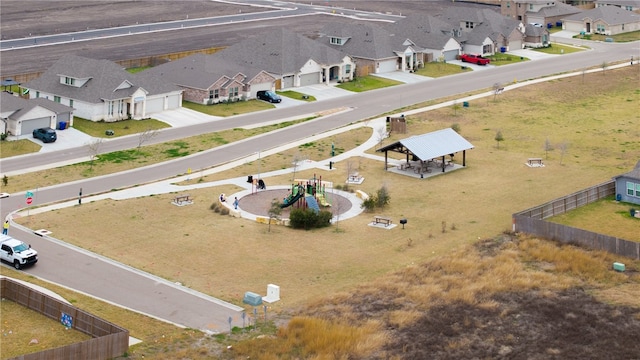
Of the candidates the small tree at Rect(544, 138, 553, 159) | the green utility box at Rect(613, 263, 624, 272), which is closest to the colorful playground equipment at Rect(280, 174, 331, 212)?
the green utility box at Rect(613, 263, 624, 272)

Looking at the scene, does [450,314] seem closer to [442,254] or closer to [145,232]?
[442,254]

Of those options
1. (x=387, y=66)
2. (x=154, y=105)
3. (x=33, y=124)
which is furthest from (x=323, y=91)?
(x=33, y=124)

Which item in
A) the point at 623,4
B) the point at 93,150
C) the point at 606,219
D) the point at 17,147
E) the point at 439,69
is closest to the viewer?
the point at 606,219

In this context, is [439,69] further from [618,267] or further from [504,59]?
[618,267]

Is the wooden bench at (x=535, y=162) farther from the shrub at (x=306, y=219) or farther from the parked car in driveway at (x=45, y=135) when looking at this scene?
the parked car in driveway at (x=45, y=135)

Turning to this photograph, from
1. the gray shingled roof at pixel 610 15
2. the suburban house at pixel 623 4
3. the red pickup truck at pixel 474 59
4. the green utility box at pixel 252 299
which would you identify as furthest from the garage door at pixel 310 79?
the suburban house at pixel 623 4

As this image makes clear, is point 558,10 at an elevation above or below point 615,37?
above
